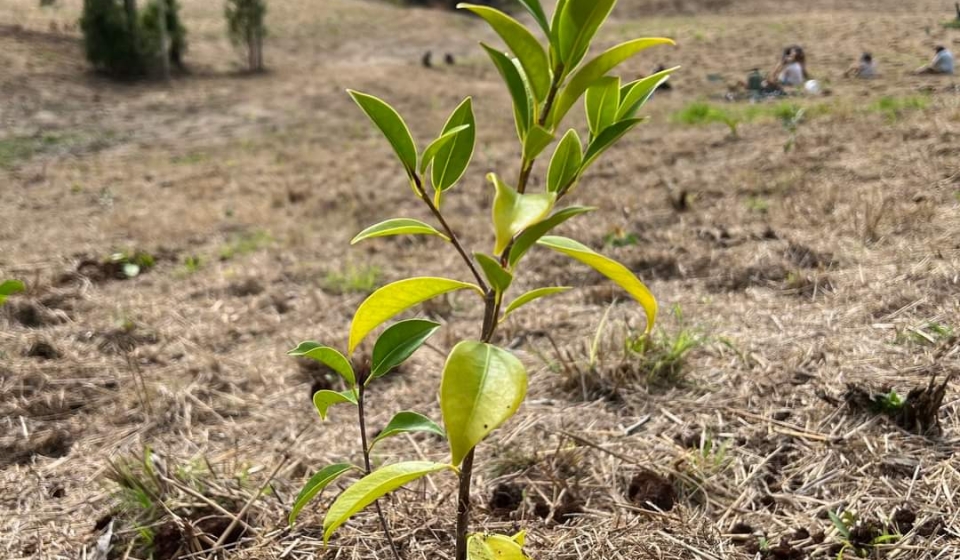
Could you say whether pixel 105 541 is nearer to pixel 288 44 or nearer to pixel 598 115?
pixel 598 115

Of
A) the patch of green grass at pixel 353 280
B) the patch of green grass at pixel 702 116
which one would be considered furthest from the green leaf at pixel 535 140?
the patch of green grass at pixel 702 116

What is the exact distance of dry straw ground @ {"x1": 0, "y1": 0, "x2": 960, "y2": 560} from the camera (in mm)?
1301

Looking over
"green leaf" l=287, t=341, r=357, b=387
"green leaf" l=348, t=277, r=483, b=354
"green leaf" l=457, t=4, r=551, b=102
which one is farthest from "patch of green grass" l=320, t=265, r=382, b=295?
"green leaf" l=457, t=4, r=551, b=102

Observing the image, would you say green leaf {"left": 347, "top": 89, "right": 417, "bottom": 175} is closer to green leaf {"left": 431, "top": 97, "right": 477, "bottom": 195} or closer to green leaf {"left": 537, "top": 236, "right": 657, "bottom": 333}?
green leaf {"left": 431, "top": 97, "right": 477, "bottom": 195}

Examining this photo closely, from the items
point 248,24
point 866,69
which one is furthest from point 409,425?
point 248,24

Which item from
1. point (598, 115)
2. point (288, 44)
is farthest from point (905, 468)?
point (288, 44)

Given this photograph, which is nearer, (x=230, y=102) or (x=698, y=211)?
(x=698, y=211)

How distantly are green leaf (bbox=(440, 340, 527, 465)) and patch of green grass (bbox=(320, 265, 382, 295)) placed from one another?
86.3 inches

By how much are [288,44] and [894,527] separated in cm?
1753

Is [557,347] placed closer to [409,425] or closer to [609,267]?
[409,425]

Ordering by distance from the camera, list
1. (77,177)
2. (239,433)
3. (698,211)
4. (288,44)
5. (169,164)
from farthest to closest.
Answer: (288,44), (169,164), (77,177), (698,211), (239,433)

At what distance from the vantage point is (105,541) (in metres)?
1.30

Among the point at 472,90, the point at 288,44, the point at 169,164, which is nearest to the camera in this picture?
the point at 169,164

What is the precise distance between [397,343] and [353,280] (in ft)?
6.81
